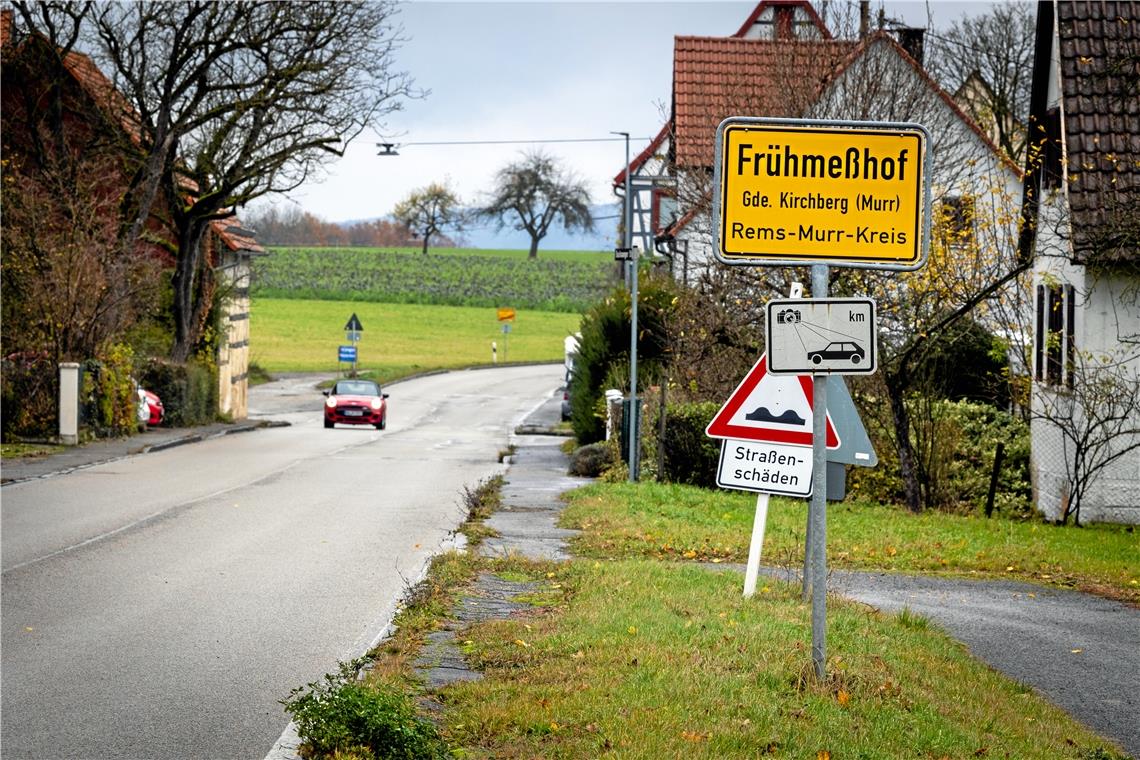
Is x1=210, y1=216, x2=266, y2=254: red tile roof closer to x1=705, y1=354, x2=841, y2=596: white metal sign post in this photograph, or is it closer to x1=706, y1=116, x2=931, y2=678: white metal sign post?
x1=705, y1=354, x2=841, y2=596: white metal sign post

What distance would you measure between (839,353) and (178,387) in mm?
33332

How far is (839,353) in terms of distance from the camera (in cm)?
754

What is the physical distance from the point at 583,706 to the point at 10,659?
4.04 m

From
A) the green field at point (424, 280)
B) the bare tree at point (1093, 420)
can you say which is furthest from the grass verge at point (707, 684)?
the green field at point (424, 280)

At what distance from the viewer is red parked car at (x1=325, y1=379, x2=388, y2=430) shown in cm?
4441

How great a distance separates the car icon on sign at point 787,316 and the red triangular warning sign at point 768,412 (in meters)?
2.44

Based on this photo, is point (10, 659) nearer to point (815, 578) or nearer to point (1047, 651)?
point (815, 578)

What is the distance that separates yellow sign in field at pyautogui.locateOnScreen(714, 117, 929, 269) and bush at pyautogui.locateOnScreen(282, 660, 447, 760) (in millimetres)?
2931

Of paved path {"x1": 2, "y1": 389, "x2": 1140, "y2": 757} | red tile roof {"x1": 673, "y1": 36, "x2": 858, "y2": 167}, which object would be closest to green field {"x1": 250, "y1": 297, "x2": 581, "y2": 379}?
red tile roof {"x1": 673, "y1": 36, "x2": 858, "y2": 167}

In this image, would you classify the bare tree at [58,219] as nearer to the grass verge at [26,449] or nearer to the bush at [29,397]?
the bush at [29,397]

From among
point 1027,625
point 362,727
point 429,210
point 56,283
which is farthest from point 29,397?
point 429,210

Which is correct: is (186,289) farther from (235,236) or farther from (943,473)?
(943,473)

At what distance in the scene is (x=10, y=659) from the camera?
9.07 metres

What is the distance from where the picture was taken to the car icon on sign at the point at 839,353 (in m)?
7.50
